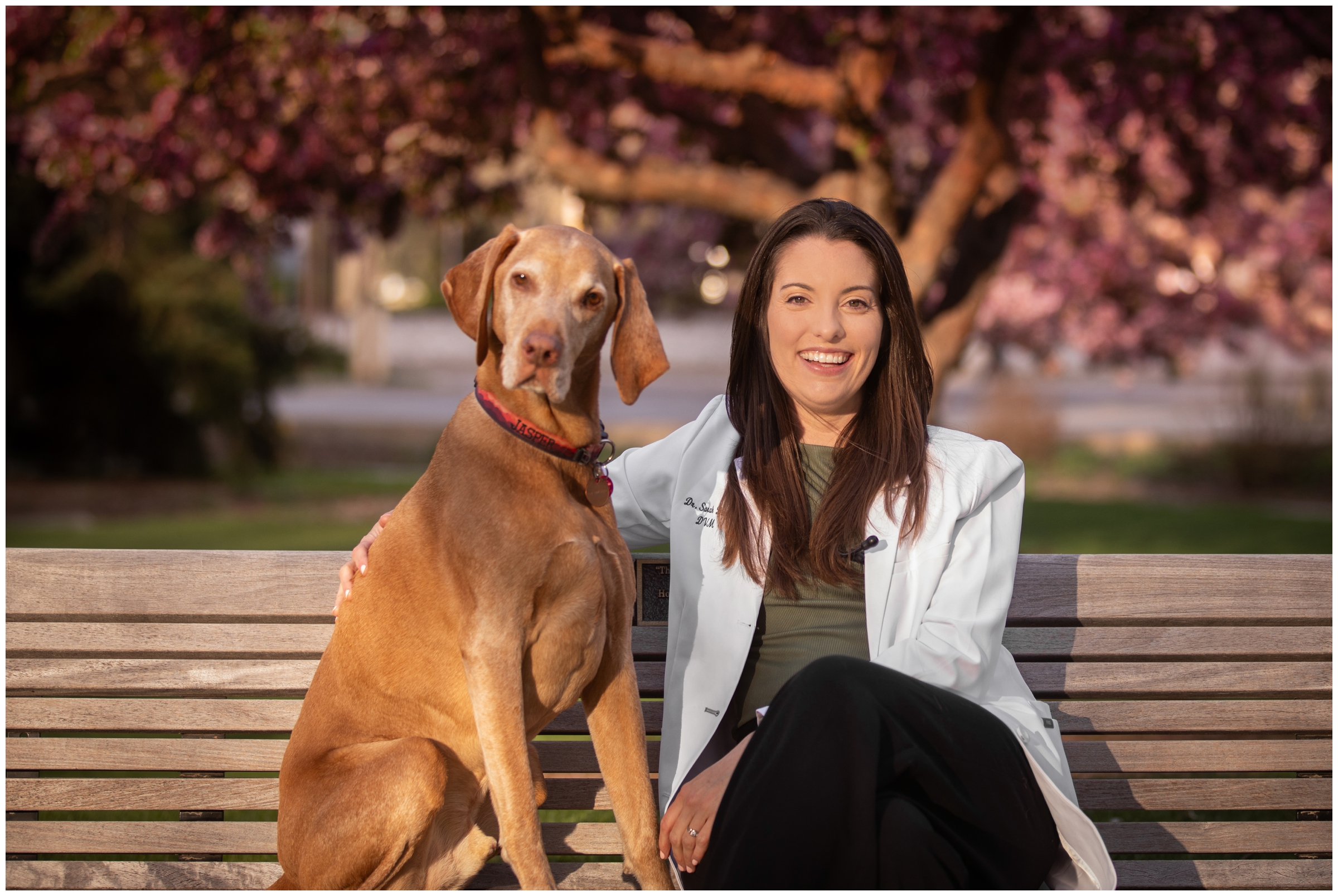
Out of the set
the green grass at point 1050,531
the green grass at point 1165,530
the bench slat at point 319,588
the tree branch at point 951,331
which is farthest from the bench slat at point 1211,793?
the green grass at point 1050,531

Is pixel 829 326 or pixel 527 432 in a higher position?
pixel 829 326

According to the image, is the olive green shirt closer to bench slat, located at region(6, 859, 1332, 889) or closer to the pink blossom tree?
bench slat, located at region(6, 859, 1332, 889)

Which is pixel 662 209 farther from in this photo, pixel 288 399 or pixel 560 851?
pixel 288 399

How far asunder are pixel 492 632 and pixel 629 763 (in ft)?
1.66

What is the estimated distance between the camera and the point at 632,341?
2.47 m

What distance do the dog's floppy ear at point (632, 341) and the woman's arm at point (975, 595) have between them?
82 centimetres

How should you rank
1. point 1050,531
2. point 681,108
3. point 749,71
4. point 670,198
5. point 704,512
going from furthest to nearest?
point 1050,531
point 681,108
point 670,198
point 749,71
point 704,512

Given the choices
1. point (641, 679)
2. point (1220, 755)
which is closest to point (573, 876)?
point (641, 679)

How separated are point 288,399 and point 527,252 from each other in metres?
22.1

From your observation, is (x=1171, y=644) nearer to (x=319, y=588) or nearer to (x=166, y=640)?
(x=319, y=588)

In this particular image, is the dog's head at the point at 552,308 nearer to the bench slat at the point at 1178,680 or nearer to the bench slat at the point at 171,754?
the bench slat at the point at 171,754

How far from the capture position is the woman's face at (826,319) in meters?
2.69

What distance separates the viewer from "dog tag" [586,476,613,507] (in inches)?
100

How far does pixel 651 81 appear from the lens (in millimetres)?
7594
